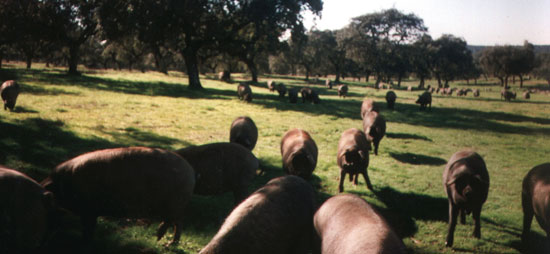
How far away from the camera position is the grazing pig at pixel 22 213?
4262 millimetres

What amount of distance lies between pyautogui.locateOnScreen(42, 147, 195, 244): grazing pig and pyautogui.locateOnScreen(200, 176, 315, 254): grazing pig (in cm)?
140

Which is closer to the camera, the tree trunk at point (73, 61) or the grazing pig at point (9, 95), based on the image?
the grazing pig at point (9, 95)

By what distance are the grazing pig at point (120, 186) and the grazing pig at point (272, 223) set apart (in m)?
1.40

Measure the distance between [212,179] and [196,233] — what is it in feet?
→ 3.72

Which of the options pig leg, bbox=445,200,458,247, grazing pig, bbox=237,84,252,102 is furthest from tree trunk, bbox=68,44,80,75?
pig leg, bbox=445,200,458,247

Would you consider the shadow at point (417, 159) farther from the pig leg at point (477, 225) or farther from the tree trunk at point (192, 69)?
→ the tree trunk at point (192, 69)

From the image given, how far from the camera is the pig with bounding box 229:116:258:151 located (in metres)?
10.1

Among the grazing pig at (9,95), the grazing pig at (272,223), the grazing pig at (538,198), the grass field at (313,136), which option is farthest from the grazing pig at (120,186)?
the grazing pig at (9,95)

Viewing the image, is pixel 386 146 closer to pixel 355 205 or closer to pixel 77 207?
pixel 355 205

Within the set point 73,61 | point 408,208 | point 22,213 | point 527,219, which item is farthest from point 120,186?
point 73,61

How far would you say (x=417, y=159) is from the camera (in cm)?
1228

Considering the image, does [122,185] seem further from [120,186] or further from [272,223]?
[272,223]

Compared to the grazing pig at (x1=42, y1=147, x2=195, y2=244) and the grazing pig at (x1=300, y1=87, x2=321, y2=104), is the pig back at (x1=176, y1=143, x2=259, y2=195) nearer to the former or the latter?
the grazing pig at (x1=42, y1=147, x2=195, y2=244)

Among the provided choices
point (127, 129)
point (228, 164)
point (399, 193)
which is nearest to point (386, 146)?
point (399, 193)
